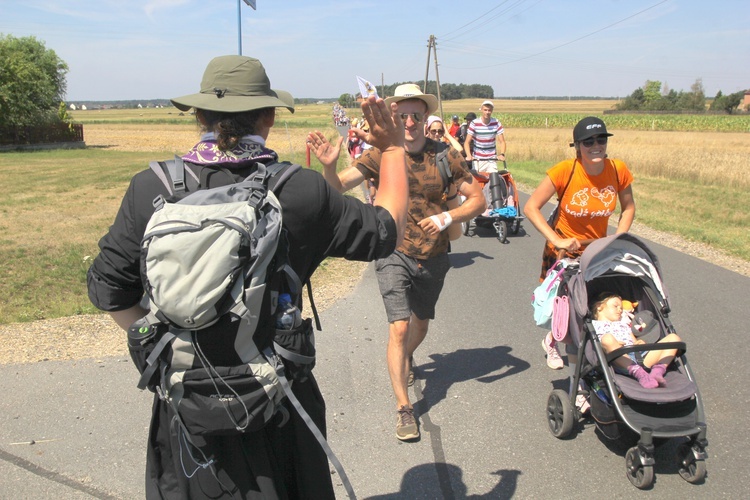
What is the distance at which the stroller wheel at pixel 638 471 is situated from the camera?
342cm

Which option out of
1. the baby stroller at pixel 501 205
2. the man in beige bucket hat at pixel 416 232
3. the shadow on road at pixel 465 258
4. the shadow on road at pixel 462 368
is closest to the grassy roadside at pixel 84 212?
the man in beige bucket hat at pixel 416 232

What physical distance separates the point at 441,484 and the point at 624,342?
1458 mm

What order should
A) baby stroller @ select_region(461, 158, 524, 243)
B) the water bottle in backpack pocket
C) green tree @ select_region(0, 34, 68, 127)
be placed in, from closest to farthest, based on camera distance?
the water bottle in backpack pocket < baby stroller @ select_region(461, 158, 524, 243) < green tree @ select_region(0, 34, 68, 127)

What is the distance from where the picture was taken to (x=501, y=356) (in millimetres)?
5379

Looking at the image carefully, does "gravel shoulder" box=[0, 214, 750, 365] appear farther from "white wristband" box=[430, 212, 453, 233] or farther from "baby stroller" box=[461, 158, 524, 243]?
"baby stroller" box=[461, 158, 524, 243]

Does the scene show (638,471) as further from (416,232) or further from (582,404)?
(416,232)

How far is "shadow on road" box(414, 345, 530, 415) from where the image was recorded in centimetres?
470

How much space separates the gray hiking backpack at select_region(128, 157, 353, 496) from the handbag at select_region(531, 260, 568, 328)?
274 cm

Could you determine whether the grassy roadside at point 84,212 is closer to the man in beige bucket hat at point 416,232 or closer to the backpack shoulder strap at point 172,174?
the backpack shoulder strap at point 172,174

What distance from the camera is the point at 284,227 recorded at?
180 centimetres

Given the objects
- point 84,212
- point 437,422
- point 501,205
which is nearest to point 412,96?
point 437,422

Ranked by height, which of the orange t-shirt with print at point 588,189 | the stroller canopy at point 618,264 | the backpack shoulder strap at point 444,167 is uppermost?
the backpack shoulder strap at point 444,167

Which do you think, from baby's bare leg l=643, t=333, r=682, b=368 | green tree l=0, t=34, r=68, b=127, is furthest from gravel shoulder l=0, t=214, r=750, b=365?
green tree l=0, t=34, r=68, b=127

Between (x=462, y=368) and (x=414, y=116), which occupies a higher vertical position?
(x=414, y=116)
